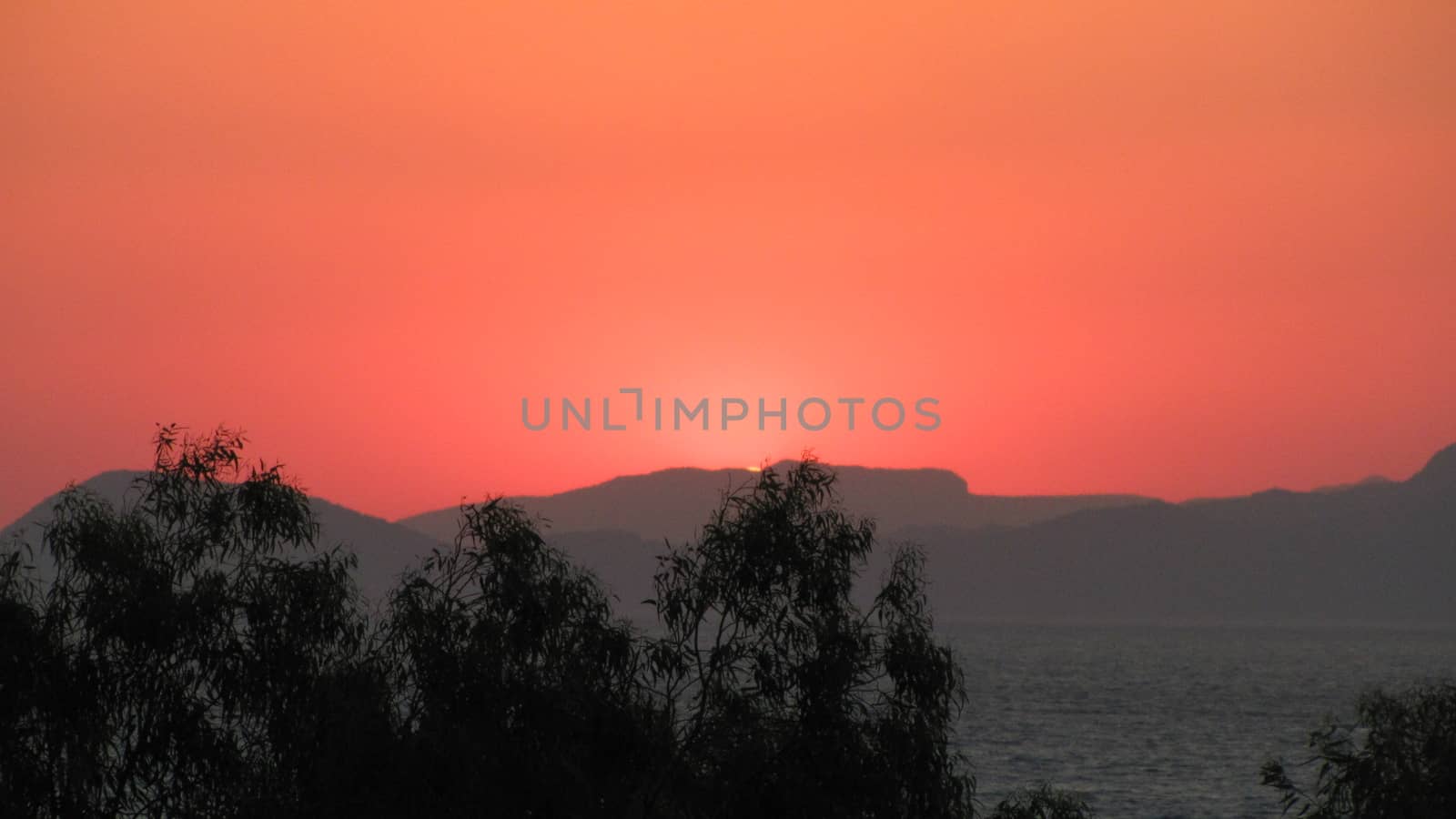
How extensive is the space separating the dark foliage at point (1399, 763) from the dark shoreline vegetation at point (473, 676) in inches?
2.1

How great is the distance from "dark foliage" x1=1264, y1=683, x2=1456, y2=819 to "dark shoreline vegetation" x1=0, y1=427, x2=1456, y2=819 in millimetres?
54

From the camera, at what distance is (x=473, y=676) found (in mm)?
20281

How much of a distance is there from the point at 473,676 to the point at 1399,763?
45.5 ft

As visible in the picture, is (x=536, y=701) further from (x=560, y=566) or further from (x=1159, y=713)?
(x=1159, y=713)

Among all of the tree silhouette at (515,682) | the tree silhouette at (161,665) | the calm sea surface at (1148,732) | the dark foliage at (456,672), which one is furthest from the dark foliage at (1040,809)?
the calm sea surface at (1148,732)

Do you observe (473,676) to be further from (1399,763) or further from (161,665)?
(1399,763)

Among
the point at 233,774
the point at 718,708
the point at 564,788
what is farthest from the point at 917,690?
the point at 233,774

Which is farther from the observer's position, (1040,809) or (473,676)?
(1040,809)

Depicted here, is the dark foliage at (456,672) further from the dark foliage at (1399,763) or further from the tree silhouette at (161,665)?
the dark foliage at (1399,763)

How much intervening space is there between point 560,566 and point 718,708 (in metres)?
2.92

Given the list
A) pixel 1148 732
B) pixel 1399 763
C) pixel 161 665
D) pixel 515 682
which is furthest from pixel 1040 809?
pixel 1148 732

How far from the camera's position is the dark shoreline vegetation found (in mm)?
20172

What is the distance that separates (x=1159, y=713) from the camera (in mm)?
136875

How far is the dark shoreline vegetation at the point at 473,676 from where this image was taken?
2017 cm
